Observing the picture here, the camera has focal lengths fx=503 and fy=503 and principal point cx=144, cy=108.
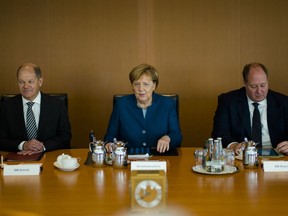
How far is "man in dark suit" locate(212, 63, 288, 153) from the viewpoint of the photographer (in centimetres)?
406

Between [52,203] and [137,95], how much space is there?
165 centimetres

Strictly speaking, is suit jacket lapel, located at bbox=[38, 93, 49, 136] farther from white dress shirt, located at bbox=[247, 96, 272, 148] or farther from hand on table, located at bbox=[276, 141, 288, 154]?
hand on table, located at bbox=[276, 141, 288, 154]

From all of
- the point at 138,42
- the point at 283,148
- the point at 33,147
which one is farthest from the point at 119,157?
the point at 138,42

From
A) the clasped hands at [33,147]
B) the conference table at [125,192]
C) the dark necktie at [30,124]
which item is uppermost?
the dark necktie at [30,124]

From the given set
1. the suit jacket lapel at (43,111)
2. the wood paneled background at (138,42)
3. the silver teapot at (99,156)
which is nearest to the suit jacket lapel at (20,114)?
the suit jacket lapel at (43,111)

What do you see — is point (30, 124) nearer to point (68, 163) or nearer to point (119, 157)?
point (68, 163)

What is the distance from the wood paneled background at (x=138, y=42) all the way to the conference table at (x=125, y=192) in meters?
2.69

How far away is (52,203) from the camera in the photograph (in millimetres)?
2439

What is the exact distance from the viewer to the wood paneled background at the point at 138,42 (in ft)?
18.9

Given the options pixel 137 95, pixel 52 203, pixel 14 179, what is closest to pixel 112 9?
pixel 137 95

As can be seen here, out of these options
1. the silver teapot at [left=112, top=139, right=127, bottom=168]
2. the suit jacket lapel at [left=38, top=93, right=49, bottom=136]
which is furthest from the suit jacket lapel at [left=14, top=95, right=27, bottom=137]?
the silver teapot at [left=112, top=139, right=127, bottom=168]

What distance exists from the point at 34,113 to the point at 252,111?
1.81 m

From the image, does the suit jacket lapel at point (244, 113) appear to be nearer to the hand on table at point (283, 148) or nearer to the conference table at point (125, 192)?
the hand on table at point (283, 148)

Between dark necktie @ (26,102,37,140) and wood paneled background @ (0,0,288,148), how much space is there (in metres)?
Result: 1.72
